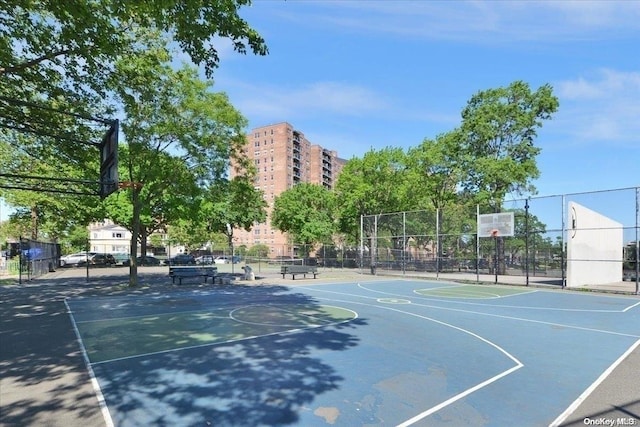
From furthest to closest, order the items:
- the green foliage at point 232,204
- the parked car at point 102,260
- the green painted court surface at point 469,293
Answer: the parked car at point 102,260 → the green foliage at point 232,204 → the green painted court surface at point 469,293

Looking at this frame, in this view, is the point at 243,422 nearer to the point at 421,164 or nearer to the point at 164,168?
the point at 164,168

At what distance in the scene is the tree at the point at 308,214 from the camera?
1980 inches

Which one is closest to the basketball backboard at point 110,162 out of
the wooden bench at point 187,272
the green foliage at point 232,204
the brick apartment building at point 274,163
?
the green foliage at point 232,204

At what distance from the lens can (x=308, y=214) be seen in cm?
5162

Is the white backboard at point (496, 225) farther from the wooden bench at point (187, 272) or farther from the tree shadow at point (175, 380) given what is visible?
the tree shadow at point (175, 380)

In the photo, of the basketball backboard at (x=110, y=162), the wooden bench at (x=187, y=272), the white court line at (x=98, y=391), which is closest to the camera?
the white court line at (x=98, y=391)

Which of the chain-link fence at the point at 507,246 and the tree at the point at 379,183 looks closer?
the chain-link fence at the point at 507,246

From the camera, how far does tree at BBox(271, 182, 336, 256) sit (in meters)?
50.3

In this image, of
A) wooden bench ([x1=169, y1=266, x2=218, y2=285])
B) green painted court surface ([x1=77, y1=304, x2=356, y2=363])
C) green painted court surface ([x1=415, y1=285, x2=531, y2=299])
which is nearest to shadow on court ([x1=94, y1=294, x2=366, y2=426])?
green painted court surface ([x1=77, y1=304, x2=356, y2=363])

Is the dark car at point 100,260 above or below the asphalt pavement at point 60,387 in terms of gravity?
below

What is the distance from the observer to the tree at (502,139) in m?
36.5

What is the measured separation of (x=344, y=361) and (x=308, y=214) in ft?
144

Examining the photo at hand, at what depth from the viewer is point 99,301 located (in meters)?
16.5

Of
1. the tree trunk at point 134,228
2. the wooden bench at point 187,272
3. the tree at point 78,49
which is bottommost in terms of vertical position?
the wooden bench at point 187,272
